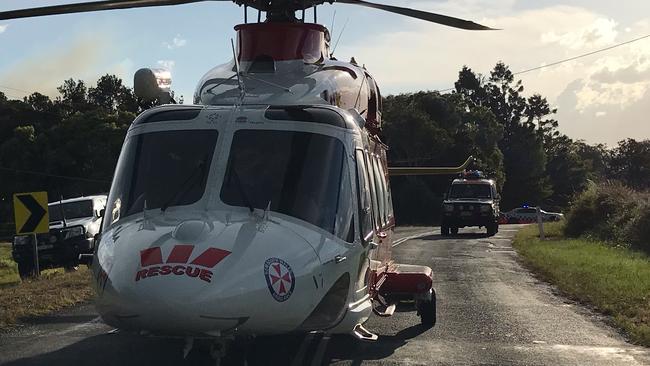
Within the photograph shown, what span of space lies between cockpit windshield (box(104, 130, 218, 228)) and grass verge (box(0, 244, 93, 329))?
365 centimetres

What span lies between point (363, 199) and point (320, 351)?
5.98 feet

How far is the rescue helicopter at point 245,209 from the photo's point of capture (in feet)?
18.0

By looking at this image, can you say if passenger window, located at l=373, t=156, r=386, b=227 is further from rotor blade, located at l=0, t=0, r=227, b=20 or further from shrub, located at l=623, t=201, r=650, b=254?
shrub, located at l=623, t=201, r=650, b=254

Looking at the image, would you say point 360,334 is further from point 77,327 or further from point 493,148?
point 493,148

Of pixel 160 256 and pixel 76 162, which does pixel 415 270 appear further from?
pixel 76 162

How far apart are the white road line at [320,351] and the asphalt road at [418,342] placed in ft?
0.03

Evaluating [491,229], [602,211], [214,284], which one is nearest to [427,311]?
[214,284]

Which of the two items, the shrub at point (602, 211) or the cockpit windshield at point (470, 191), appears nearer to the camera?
the shrub at point (602, 211)

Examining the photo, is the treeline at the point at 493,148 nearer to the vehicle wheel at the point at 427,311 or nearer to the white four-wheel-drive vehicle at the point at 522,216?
the white four-wheel-drive vehicle at the point at 522,216

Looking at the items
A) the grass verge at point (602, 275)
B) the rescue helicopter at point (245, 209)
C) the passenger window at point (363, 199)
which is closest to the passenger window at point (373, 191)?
the rescue helicopter at point (245, 209)

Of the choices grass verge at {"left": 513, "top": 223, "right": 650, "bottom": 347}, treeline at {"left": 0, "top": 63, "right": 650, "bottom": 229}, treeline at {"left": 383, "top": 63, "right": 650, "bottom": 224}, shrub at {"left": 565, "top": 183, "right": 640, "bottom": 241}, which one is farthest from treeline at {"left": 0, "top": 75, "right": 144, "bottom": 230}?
grass verge at {"left": 513, "top": 223, "right": 650, "bottom": 347}

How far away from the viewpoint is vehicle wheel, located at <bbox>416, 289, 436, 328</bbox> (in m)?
9.67

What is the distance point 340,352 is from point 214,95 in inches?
114

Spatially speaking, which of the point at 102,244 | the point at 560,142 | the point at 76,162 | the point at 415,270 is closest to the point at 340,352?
the point at 415,270
